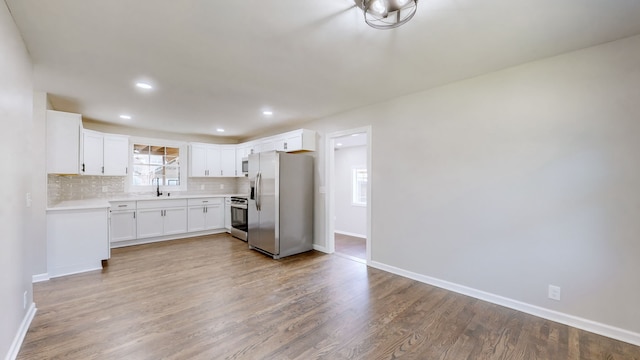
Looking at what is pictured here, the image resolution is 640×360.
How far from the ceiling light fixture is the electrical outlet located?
107 inches

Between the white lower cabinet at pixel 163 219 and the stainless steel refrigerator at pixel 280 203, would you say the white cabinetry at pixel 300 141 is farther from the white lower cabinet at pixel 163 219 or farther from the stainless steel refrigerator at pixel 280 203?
the white lower cabinet at pixel 163 219

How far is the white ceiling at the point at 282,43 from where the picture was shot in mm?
1764

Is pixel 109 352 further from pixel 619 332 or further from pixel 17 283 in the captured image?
pixel 619 332

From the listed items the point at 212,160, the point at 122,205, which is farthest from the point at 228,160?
the point at 122,205

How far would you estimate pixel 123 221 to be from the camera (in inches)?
190

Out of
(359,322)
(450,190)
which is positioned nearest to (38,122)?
(359,322)

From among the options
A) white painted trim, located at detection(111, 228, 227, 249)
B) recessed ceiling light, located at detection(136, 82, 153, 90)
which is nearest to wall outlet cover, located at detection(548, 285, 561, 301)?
recessed ceiling light, located at detection(136, 82, 153, 90)

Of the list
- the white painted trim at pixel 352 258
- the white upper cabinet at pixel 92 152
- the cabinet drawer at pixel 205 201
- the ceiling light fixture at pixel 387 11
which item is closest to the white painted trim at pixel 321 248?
the white painted trim at pixel 352 258

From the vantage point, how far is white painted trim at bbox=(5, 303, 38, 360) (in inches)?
70.9

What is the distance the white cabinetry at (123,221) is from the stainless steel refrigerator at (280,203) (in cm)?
227

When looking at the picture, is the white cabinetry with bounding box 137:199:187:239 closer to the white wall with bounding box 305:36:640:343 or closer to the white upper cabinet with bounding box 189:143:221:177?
the white upper cabinet with bounding box 189:143:221:177

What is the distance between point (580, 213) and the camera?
7.54 ft

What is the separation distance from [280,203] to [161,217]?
278cm

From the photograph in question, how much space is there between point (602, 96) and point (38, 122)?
595 cm
